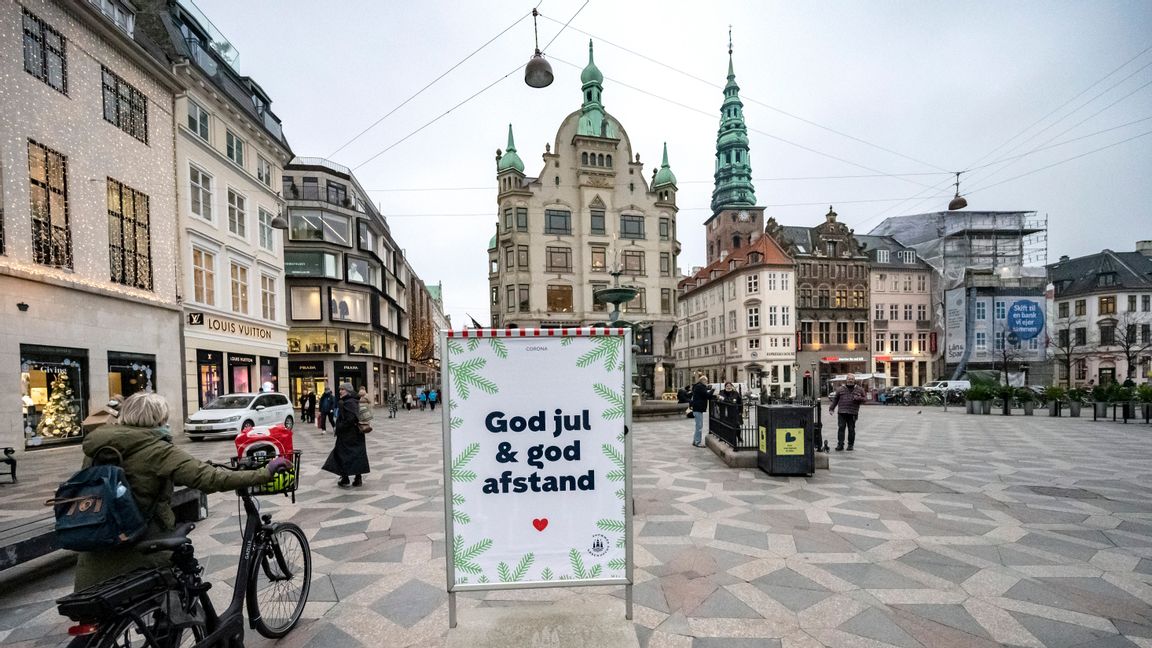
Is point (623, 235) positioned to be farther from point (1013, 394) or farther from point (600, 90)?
point (1013, 394)

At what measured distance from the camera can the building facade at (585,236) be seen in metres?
40.1

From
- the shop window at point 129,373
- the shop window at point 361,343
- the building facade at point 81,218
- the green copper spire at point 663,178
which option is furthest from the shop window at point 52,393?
the green copper spire at point 663,178

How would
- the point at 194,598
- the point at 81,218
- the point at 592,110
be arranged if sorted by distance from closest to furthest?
the point at 194,598
the point at 81,218
the point at 592,110

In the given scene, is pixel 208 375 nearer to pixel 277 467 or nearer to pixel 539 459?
pixel 277 467

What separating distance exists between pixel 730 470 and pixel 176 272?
20944 millimetres

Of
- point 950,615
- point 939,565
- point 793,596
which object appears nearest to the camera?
point 950,615

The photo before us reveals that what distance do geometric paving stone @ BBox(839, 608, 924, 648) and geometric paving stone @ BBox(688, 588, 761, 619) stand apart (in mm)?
666

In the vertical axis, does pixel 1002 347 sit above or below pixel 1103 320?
below

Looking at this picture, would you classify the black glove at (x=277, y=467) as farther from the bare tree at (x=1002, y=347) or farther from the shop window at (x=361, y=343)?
the bare tree at (x=1002, y=347)

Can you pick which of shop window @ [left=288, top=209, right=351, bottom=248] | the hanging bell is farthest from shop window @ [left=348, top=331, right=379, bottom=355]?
the hanging bell

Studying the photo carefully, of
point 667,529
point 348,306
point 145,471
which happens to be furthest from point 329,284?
point 145,471

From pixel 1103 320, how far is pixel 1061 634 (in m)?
71.3

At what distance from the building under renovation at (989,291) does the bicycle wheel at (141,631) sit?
61009mm

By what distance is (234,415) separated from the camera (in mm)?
16281
